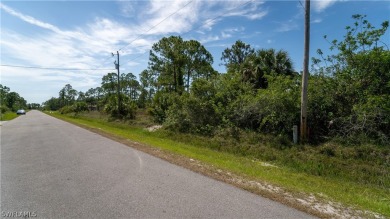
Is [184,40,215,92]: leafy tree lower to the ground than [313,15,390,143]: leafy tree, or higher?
higher

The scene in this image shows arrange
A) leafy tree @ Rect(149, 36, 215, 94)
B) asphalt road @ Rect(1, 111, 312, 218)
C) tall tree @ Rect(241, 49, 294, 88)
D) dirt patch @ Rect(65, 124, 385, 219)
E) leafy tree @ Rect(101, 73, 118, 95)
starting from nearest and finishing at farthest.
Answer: asphalt road @ Rect(1, 111, 312, 218) < dirt patch @ Rect(65, 124, 385, 219) < tall tree @ Rect(241, 49, 294, 88) < leafy tree @ Rect(149, 36, 215, 94) < leafy tree @ Rect(101, 73, 118, 95)

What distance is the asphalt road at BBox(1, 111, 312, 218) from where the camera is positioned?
4.02 meters

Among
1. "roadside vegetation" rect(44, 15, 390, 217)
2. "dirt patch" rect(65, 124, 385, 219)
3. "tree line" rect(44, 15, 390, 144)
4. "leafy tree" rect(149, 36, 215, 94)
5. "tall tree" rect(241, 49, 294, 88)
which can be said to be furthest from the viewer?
"leafy tree" rect(149, 36, 215, 94)

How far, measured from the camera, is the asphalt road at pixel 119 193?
13.2 feet

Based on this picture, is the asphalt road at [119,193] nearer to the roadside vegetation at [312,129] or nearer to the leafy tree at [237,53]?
the roadside vegetation at [312,129]

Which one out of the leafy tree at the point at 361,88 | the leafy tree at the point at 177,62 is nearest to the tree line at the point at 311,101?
the leafy tree at the point at 361,88

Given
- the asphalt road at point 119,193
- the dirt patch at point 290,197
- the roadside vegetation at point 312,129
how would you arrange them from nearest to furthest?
the asphalt road at point 119,193, the dirt patch at point 290,197, the roadside vegetation at point 312,129

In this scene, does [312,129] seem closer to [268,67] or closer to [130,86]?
[268,67]

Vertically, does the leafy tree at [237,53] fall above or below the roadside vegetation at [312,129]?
above

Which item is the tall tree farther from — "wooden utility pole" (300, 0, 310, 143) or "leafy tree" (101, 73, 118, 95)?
"leafy tree" (101, 73, 118, 95)

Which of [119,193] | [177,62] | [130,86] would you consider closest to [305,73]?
[119,193]

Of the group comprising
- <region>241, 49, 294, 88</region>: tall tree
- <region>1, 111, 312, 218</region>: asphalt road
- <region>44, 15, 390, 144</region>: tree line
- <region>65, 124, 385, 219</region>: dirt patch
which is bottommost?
<region>65, 124, 385, 219</region>: dirt patch

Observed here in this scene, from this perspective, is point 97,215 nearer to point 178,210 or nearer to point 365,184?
point 178,210

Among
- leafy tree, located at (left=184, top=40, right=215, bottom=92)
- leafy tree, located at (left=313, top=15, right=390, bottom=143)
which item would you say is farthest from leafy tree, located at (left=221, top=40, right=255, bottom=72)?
leafy tree, located at (left=313, top=15, right=390, bottom=143)
